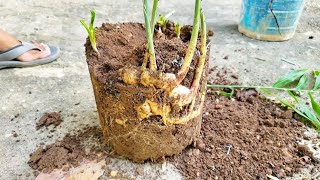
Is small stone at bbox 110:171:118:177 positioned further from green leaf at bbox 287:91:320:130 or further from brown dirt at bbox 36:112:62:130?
green leaf at bbox 287:91:320:130

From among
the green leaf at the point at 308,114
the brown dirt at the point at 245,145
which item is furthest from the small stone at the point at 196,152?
the green leaf at the point at 308,114

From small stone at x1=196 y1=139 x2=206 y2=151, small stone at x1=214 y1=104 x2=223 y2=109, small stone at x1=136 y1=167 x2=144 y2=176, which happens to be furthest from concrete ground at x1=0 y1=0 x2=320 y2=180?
small stone at x1=214 y1=104 x2=223 y2=109

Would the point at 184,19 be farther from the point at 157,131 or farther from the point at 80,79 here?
the point at 157,131

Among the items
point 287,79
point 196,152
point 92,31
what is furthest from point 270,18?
point 92,31

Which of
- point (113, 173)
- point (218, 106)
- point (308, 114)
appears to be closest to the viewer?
point (113, 173)

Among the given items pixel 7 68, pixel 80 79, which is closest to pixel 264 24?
pixel 80 79

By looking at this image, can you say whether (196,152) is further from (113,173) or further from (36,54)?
(36,54)
